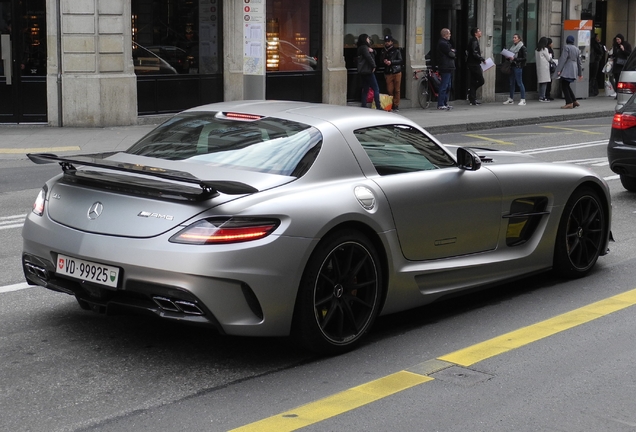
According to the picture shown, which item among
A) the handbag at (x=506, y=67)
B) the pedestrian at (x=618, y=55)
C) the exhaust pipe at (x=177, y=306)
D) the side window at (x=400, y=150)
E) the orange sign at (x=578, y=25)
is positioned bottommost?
the exhaust pipe at (x=177, y=306)

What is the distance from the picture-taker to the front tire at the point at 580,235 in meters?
7.13

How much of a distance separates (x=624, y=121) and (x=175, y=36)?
11.5m

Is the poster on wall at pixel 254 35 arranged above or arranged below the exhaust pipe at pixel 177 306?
above

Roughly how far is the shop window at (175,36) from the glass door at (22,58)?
1.79 m

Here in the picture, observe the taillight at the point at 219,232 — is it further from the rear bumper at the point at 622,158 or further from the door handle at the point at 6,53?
the door handle at the point at 6,53

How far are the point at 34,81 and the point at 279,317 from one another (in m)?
15.6

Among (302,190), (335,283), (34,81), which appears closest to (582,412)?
(335,283)

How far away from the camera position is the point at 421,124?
20.8 metres

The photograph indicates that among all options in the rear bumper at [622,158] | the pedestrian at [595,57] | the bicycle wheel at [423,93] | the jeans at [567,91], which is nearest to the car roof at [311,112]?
the rear bumper at [622,158]

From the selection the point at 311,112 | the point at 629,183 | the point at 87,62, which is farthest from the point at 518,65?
the point at 311,112

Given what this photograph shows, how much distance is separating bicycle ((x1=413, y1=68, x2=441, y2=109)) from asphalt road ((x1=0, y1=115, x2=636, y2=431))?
1893 cm

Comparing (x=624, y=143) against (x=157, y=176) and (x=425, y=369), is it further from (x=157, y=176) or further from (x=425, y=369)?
(x=157, y=176)

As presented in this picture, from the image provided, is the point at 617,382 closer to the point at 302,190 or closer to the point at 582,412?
the point at 582,412

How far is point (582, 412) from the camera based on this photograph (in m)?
4.70
